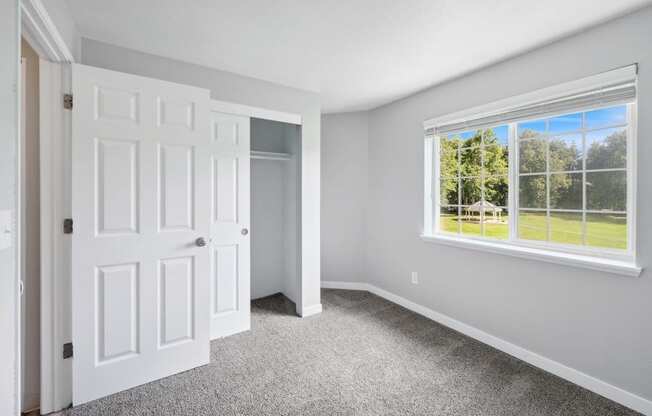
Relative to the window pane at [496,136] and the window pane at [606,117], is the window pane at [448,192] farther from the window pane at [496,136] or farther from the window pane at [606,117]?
the window pane at [606,117]

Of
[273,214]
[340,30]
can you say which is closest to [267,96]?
[340,30]

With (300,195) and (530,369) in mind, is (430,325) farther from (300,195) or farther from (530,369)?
(300,195)

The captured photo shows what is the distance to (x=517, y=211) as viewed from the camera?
8.20 ft

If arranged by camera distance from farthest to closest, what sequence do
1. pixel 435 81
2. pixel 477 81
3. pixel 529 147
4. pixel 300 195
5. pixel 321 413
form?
pixel 300 195 < pixel 435 81 < pixel 477 81 < pixel 529 147 < pixel 321 413

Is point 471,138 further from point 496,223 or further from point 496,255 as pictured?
point 496,255

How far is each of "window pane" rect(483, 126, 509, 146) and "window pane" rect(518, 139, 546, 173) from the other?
152 mm

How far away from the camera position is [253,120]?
3.57 m

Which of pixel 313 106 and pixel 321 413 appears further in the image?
pixel 313 106

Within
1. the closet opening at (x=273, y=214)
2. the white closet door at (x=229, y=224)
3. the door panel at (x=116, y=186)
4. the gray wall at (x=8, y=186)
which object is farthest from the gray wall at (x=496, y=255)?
the gray wall at (x=8, y=186)

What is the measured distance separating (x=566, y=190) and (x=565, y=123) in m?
0.49

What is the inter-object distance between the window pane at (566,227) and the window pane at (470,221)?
0.59 metres

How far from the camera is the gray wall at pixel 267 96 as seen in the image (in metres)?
2.20

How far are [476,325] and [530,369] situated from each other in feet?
1.69

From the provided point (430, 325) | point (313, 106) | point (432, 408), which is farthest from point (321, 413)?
point (313, 106)
